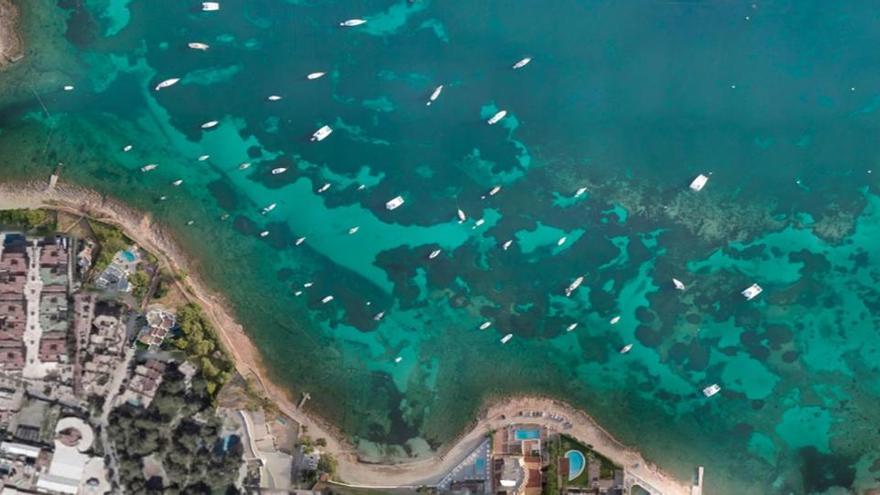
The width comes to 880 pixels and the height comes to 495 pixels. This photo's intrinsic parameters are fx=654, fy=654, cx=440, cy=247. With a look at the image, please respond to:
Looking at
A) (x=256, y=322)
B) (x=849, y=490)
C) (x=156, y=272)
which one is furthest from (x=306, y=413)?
(x=849, y=490)

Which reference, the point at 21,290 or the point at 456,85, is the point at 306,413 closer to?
the point at 21,290

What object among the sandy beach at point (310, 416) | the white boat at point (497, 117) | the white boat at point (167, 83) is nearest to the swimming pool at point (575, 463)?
the sandy beach at point (310, 416)

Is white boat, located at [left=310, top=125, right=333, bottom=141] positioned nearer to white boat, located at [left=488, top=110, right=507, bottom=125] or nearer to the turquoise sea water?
the turquoise sea water

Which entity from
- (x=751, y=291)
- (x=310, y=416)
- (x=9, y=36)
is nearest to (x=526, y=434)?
(x=310, y=416)

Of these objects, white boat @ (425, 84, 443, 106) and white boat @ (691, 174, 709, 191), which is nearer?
white boat @ (425, 84, 443, 106)

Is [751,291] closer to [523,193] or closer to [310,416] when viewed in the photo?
[523,193]

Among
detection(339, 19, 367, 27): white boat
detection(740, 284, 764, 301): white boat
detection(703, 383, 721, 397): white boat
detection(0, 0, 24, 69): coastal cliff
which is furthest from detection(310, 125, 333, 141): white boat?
detection(703, 383, 721, 397): white boat
